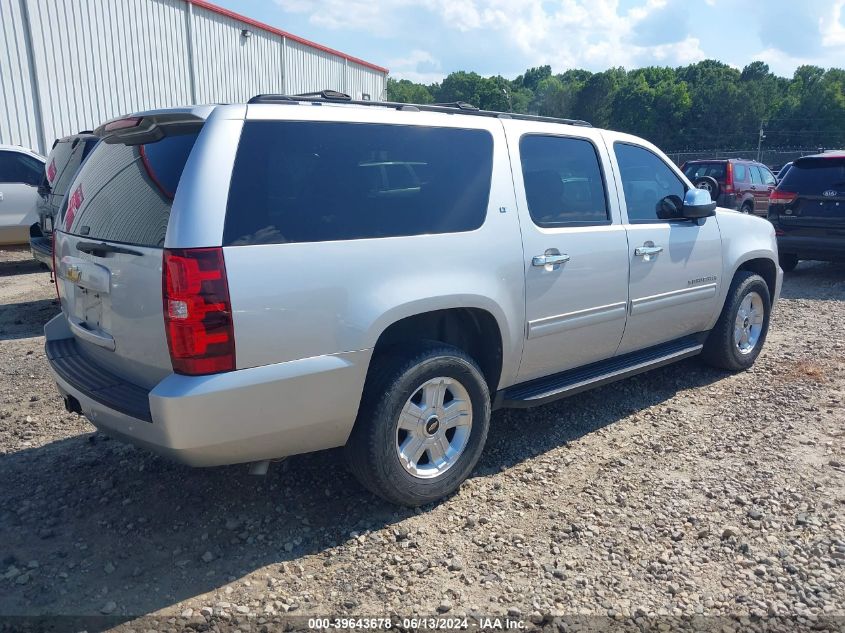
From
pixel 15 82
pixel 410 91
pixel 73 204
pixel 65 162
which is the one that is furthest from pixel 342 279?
pixel 410 91

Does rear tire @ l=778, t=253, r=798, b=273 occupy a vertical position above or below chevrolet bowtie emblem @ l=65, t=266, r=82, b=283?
below

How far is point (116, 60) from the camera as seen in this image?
1564 cm

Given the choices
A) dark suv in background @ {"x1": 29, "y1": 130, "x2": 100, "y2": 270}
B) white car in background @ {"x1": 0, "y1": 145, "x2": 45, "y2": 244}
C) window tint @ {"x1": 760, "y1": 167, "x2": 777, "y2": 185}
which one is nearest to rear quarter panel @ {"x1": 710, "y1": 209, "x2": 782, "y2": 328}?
dark suv in background @ {"x1": 29, "y1": 130, "x2": 100, "y2": 270}

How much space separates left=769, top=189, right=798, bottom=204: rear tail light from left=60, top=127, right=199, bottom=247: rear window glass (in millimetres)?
9466

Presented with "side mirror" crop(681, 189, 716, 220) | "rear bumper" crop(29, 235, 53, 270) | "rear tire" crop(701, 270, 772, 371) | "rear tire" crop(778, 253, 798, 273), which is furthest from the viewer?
"rear tire" crop(778, 253, 798, 273)

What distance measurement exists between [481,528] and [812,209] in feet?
28.3

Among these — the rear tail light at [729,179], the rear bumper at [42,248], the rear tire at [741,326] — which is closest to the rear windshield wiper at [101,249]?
the rear tire at [741,326]

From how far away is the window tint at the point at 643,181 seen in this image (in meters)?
4.51

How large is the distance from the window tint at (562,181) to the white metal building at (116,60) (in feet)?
43.7

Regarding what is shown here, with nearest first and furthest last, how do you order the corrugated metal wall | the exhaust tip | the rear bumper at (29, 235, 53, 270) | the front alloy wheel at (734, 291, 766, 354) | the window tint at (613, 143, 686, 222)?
the exhaust tip < the window tint at (613, 143, 686, 222) < the front alloy wheel at (734, 291, 766, 354) < the rear bumper at (29, 235, 53, 270) < the corrugated metal wall

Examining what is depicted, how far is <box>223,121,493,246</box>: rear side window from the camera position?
2775 mm

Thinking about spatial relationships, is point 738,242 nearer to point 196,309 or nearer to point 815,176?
point 196,309

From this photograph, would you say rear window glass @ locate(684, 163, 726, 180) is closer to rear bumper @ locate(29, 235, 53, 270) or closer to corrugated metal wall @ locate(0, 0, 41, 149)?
rear bumper @ locate(29, 235, 53, 270)

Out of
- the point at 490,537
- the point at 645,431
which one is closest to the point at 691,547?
the point at 490,537
